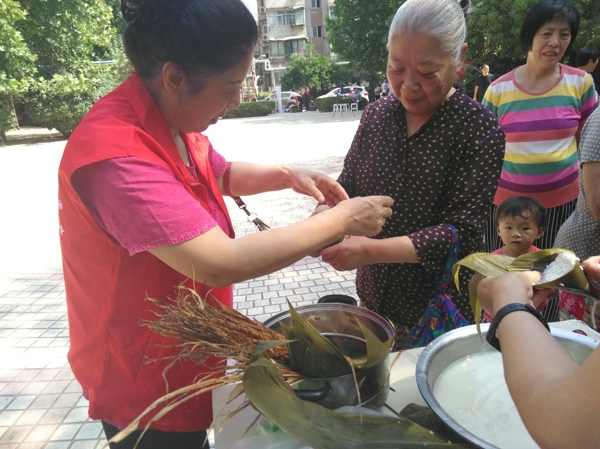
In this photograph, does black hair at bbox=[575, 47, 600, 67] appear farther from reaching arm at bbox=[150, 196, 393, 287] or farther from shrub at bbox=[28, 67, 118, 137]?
shrub at bbox=[28, 67, 118, 137]

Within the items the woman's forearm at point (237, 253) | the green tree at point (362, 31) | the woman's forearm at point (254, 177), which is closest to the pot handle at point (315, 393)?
the woman's forearm at point (237, 253)

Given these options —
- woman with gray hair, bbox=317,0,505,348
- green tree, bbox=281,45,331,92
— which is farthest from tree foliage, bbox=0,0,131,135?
green tree, bbox=281,45,331,92

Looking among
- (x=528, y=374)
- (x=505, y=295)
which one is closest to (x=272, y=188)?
(x=505, y=295)

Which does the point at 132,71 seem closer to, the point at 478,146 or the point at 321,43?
the point at 478,146

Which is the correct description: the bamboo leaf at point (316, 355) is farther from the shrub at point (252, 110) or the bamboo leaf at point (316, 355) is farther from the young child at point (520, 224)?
the shrub at point (252, 110)

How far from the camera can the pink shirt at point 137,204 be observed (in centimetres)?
104

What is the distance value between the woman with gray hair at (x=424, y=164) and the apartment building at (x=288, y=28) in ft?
165

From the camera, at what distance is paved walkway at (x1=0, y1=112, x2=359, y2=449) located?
276 centimetres

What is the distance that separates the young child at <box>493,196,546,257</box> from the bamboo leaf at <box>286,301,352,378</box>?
191 cm

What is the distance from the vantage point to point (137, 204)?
3.40 ft

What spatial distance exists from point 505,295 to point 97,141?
38.0 inches

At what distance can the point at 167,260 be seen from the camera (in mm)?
1095

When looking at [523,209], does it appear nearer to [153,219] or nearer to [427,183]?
[427,183]

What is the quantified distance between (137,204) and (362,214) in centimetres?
71
